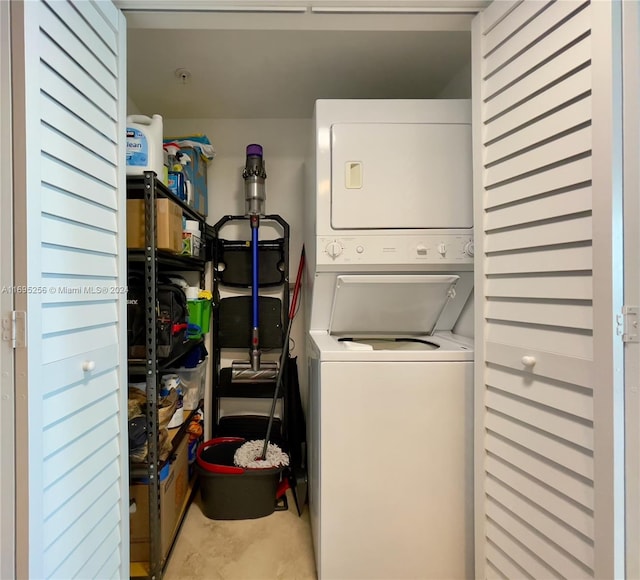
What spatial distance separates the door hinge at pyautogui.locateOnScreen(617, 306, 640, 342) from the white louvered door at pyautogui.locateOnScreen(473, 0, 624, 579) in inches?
0.7

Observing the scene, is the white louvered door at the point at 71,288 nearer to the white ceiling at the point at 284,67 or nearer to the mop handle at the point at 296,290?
the white ceiling at the point at 284,67

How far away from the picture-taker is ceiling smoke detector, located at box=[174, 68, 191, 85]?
1.57 meters

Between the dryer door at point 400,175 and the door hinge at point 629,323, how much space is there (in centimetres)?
75

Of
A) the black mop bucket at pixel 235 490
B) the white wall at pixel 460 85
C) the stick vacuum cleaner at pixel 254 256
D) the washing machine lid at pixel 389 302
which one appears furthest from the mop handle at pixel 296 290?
the white wall at pixel 460 85

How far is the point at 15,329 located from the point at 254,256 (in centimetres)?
125

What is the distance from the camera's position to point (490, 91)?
1.04 metres

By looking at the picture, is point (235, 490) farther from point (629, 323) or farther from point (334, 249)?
point (629, 323)

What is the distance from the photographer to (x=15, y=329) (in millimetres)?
711

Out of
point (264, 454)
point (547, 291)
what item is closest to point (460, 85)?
point (547, 291)

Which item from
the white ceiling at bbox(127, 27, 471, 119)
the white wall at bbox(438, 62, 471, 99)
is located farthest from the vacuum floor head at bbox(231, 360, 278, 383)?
the white wall at bbox(438, 62, 471, 99)

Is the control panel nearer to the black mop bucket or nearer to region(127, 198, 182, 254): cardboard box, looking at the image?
region(127, 198, 182, 254): cardboard box

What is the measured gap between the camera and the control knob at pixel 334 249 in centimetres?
136

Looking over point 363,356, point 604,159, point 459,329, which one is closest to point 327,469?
point 363,356

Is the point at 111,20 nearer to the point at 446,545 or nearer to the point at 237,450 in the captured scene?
the point at 237,450
